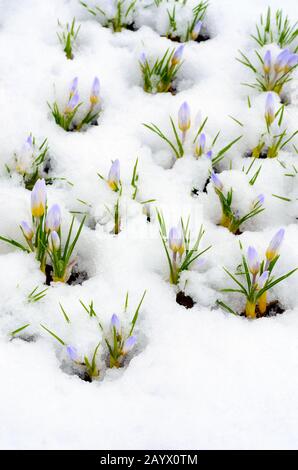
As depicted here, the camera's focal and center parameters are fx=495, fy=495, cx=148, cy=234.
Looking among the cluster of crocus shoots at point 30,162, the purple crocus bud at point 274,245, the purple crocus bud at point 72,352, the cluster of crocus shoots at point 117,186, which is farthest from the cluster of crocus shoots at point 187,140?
the purple crocus bud at point 72,352

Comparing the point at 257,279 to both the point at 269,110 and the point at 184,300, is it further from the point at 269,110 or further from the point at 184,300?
the point at 269,110

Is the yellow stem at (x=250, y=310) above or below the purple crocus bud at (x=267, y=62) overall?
below

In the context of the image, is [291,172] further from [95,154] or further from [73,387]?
[73,387]

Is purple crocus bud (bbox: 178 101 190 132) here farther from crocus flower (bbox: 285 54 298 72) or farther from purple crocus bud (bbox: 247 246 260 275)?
purple crocus bud (bbox: 247 246 260 275)

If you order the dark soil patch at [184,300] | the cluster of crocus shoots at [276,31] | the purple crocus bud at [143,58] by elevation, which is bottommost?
the dark soil patch at [184,300]

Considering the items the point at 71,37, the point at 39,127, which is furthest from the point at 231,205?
the point at 71,37

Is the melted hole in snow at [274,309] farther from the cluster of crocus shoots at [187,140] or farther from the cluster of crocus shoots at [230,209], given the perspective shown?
the cluster of crocus shoots at [187,140]

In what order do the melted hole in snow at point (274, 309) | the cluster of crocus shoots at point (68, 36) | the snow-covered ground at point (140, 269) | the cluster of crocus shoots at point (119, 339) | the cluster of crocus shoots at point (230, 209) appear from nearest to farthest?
the snow-covered ground at point (140, 269)
the cluster of crocus shoots at point (119, 339)
the melted hole in snow at point (274, 309)
the cluster of crocus shoots at point (230, 209)
the cluster of crocus shoots at point (68, 36)
